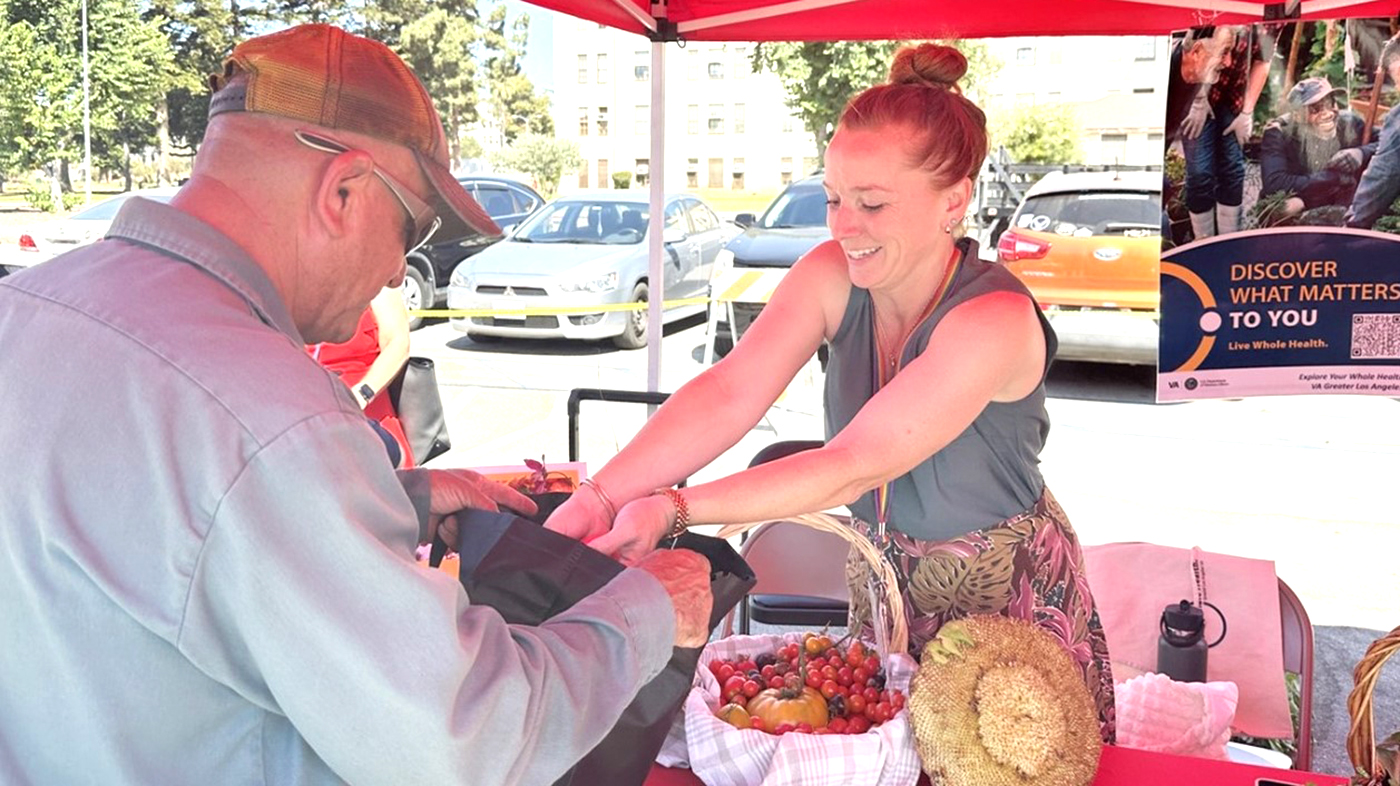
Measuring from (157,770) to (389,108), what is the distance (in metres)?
0.57

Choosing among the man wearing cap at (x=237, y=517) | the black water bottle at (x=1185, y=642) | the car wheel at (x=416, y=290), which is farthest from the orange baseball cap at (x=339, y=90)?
the car wheel at (x=416, y=290)

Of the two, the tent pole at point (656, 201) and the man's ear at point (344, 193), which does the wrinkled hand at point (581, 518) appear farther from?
the tent pole at point (656, 201)

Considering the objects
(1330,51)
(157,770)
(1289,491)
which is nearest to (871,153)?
(157,770)

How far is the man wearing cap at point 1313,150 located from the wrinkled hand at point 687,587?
2730 millimetres

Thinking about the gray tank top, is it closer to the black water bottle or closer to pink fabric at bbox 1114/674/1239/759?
pink fabric at bbox 1114/674/1239/759

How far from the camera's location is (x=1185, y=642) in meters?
2.67

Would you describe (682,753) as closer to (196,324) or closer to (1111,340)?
Answer: (196,324)

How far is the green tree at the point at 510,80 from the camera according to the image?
29109 mm

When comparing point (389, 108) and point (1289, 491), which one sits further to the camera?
point (1289, 491)

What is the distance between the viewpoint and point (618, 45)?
4428cm

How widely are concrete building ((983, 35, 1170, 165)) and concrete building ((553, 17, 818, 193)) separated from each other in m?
8.29

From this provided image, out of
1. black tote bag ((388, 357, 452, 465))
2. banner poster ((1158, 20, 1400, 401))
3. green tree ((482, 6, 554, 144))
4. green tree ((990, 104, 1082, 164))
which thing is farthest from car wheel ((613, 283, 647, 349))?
green tree ((990, 104, 1082, 164))

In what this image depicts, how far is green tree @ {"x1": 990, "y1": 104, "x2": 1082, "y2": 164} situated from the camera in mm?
31594

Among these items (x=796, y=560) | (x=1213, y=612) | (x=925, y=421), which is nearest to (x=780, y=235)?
(x=796, y=560)
